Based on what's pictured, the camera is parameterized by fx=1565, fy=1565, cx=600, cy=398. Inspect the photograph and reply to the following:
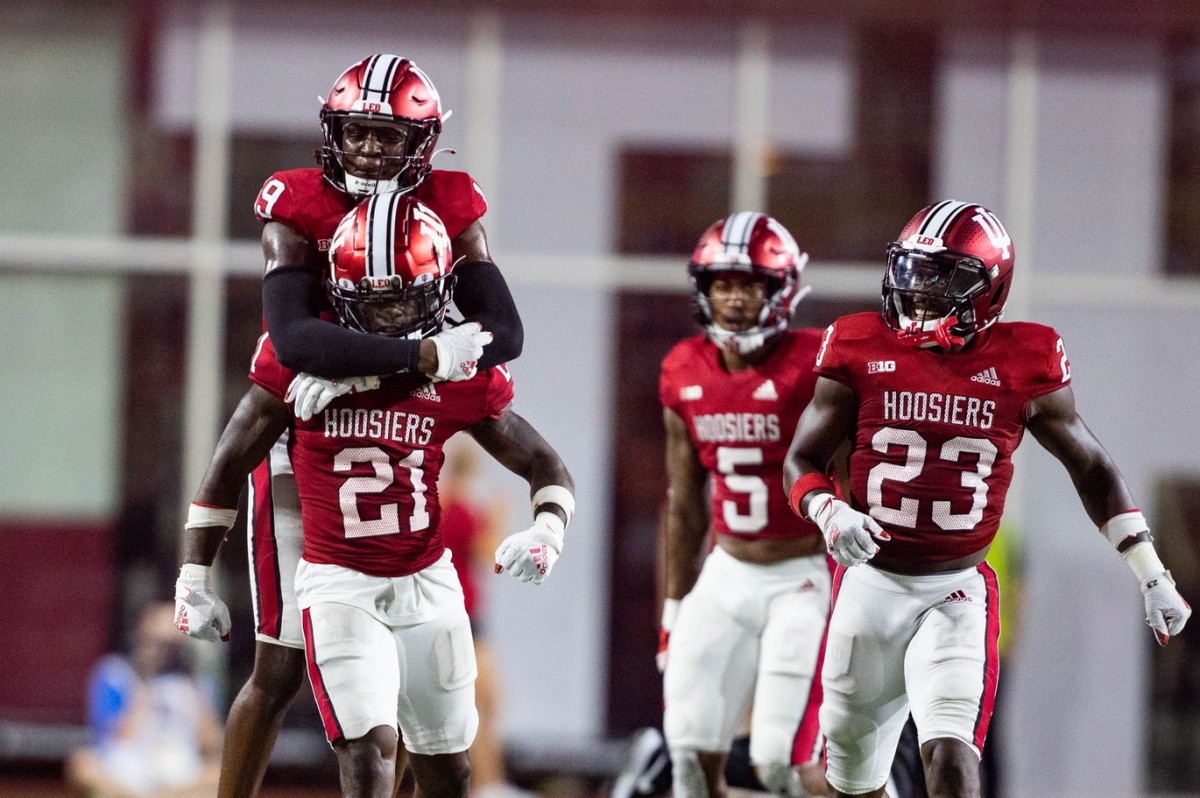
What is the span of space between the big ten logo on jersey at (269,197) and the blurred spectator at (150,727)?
3.90 m

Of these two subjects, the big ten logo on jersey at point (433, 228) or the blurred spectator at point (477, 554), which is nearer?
the big ten logo on jersey at point (433, 228)

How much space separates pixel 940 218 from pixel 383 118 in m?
1.42

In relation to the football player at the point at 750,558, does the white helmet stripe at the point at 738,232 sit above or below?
above

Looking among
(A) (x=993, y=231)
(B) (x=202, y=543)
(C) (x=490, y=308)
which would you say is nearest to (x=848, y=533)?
(A) (x=993, y=231)

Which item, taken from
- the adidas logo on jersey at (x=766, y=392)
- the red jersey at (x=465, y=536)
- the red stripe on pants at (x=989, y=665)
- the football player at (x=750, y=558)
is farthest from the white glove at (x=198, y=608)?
the red jersey at (x=465, y=536)

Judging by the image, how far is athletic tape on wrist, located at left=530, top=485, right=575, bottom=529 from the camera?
3875 mm

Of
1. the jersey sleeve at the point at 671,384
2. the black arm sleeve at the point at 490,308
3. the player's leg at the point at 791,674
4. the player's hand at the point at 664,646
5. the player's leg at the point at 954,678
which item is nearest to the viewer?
the player's leg at the point at 954,678

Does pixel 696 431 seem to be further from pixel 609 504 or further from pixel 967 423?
pixel 609 504

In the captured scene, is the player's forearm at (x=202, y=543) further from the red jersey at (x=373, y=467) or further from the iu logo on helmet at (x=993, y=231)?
the iu logo on helmet at (x=993, y=231)

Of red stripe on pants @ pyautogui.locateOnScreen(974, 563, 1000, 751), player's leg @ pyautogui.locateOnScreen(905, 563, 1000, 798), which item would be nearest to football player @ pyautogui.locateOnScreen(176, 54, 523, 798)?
player's leg @ pyautogui.locateOnScreen(905, 563, 1000, 798)

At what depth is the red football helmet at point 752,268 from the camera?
4.75 m

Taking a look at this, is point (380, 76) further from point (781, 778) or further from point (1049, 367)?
point (781, 778)

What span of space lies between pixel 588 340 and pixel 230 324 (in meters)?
2.11

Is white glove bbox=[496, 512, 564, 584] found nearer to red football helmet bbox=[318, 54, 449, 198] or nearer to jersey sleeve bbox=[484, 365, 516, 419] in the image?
jersey sleeve bbox=[484, 365, 516, 419]
